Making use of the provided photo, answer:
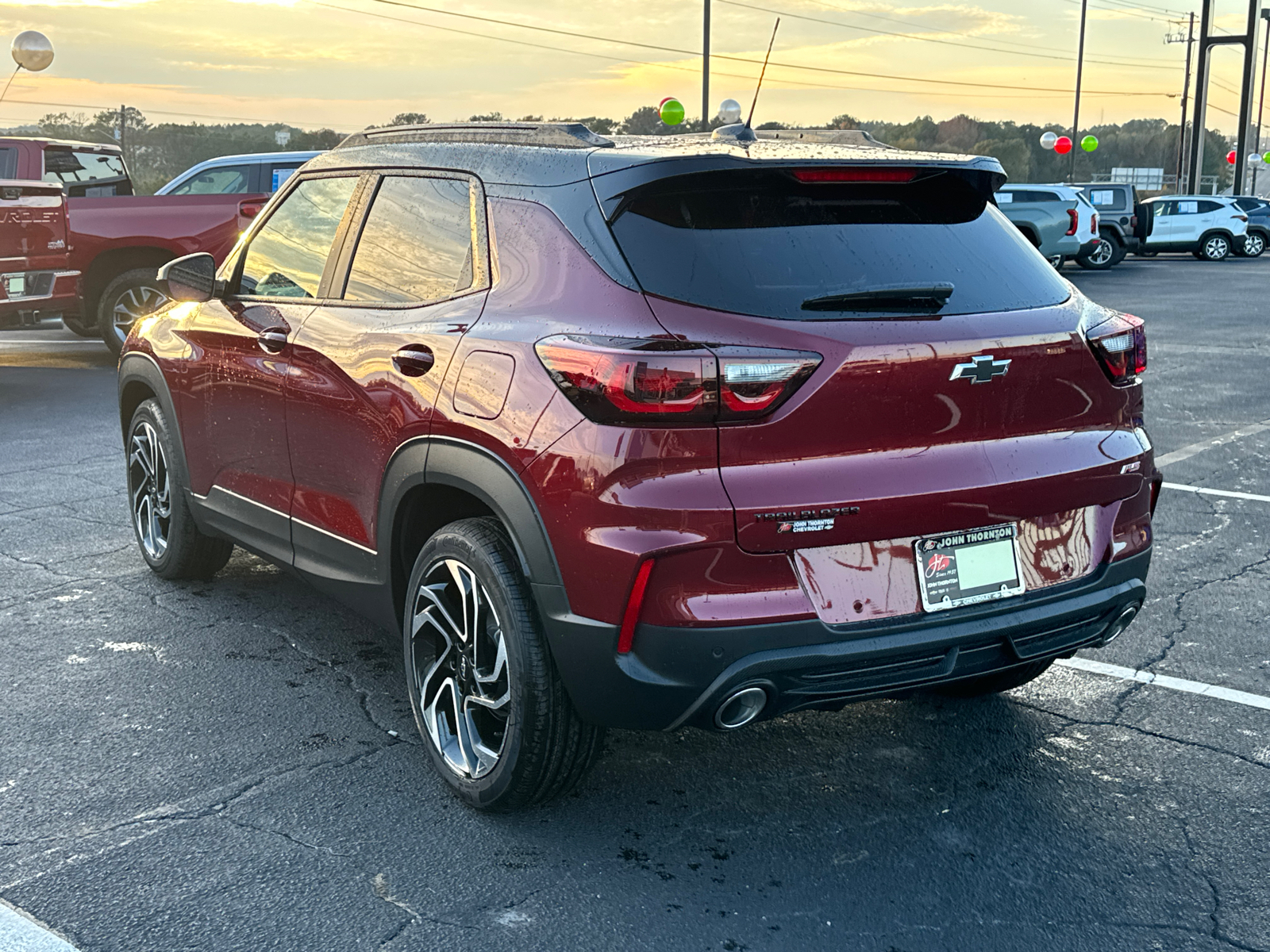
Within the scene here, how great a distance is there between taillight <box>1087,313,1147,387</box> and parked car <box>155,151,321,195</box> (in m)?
11.7

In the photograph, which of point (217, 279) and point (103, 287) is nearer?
point (217, 279)

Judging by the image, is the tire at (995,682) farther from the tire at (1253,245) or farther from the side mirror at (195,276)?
the tire at (1253,245)

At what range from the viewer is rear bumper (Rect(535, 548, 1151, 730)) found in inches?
116

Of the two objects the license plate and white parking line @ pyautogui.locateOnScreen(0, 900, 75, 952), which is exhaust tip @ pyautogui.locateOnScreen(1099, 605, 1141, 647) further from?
white parking line @ pyautogui.locateOnScreen(0, 900, 75, 952)

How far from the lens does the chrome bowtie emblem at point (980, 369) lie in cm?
312

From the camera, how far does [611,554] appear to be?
9.68 ft

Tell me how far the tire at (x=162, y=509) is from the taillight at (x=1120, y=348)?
134 inches

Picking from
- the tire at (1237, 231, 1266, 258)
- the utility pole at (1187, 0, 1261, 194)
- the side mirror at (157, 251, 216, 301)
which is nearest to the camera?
the side mirror at (157, 251, 216, 301)

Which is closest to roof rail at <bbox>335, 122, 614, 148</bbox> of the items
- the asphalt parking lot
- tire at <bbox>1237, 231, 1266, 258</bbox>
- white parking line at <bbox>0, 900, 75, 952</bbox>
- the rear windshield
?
the rear windshield

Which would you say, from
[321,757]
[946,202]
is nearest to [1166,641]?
[946,202]

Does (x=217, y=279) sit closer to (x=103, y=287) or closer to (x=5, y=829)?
(x=5, y=829)

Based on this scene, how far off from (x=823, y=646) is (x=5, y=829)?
2190 millimetres

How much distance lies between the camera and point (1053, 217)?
2670 cm

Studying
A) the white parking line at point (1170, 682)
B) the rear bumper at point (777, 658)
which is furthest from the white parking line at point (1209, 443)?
the rear bumper at point (777, 658)
